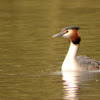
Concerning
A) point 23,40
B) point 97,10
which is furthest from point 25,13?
point 23,40

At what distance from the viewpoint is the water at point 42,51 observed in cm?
1490

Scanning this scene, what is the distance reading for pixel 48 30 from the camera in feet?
90.0

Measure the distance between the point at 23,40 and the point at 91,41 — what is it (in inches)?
111

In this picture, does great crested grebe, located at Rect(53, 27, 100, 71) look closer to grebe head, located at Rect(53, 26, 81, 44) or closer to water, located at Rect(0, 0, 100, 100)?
grebe head, located at Rect(53, 26, 81, 44)

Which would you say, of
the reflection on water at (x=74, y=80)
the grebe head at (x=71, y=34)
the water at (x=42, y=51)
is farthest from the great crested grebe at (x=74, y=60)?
the water at (x=42, y=51)

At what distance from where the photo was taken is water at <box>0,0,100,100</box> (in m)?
14.9

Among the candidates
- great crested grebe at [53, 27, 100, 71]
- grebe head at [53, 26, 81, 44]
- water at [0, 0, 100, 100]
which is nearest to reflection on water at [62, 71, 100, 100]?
water at [0, 0, 100, 100]

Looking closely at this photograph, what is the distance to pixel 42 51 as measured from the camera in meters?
21.2

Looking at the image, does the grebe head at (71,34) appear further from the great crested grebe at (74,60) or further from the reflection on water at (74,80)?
the reflection on water at (74,80)

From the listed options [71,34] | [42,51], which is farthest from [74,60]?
[42,51]

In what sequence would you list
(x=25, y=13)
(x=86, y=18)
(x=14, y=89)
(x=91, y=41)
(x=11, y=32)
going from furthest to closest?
(x=25, y=13)
(x=86, y=18)
(x=11, y=32)
(x=91, y=41)
(x=14, y=89)

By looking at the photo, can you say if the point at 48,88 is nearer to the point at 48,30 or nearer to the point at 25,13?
the point at 48,30

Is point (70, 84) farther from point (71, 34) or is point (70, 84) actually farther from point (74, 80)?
point (71, 34)

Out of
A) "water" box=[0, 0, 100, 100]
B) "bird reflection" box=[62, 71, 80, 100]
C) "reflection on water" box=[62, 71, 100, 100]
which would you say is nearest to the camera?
"bird reflection" box=[62, 71, 80, 100]
